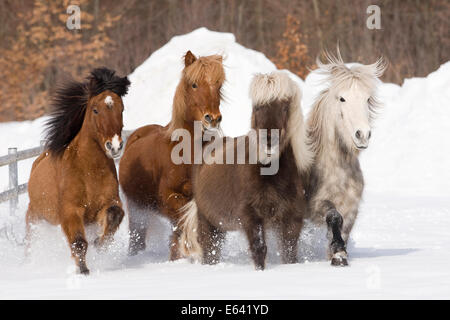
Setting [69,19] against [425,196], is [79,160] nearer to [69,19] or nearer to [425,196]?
[425,196]

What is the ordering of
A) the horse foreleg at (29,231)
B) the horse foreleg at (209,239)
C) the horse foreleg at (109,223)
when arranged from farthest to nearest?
the horse foreleg at (29,231)
the horse foreleg at (209,239)
the horse foreleg at (109,223)

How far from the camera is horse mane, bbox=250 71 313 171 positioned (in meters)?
5.99

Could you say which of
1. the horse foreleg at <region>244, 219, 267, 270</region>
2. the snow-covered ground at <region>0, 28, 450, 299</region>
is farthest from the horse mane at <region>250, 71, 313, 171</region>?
the snow-covered ground at <region>0, 28, 450, 299</region>

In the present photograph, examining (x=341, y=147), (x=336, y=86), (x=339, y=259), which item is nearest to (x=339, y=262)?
(x=339, y=259)

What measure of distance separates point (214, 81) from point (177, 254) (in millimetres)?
1577

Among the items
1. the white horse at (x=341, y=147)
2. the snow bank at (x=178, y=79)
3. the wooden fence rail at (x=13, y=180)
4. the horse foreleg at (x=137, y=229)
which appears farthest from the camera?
the snow bank at (x=178, y=79)

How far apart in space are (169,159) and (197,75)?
81cm

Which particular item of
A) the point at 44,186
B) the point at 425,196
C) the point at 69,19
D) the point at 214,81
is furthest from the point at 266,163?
the point at 69,19

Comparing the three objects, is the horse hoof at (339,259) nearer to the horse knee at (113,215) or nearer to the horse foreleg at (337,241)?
the horse foreleg at (337,241)

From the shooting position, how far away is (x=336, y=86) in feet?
21.4

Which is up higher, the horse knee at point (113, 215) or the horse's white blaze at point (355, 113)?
the horse's white blaze at point (355, 113)

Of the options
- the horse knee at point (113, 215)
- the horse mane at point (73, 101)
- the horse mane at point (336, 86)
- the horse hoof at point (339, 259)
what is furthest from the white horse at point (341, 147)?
the horse mane at point (73, 101)

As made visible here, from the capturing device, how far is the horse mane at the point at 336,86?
6465 mm

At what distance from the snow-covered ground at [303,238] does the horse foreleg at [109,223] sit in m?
0.27
